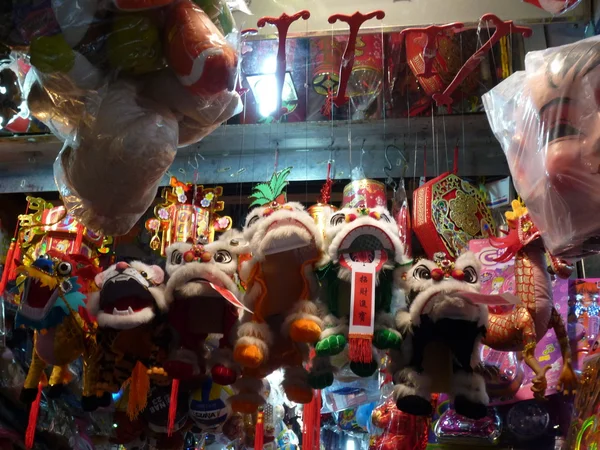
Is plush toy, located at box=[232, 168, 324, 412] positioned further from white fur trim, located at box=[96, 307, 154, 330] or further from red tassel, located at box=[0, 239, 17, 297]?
red tassel, located at box=[0, 239, 17, 297]

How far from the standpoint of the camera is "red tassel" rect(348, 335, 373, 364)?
1.25 metres

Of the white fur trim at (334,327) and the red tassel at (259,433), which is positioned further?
the red tassel at (259,433)

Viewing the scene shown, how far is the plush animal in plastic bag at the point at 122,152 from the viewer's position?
94cm

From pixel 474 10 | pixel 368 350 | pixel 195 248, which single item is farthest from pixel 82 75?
pixel 474 10

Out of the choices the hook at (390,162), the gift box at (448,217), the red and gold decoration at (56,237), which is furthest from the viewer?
the hook at (390,162)

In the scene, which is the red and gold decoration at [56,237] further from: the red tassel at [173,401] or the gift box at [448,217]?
the gift box at [448,217]

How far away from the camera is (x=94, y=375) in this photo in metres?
1.48

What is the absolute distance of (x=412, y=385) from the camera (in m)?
1.30

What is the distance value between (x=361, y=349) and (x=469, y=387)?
0.26m

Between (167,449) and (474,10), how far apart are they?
159 cm

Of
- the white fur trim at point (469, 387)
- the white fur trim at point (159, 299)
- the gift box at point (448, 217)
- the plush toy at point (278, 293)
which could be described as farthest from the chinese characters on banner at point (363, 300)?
the gift box at point (448, 217)

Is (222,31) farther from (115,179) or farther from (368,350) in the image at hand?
(368,350)

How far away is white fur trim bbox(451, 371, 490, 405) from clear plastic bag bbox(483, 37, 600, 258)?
362 mm

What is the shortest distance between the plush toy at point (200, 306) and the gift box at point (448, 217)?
657 millimetres
